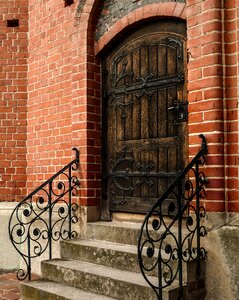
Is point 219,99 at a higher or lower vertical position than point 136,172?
higher

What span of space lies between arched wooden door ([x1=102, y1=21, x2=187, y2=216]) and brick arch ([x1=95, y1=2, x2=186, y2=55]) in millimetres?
157

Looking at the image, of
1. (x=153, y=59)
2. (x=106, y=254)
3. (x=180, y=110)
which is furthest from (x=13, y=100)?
(x=106, y=254)

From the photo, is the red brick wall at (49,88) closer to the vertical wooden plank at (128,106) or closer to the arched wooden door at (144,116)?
the arched wooden door at (144,116)

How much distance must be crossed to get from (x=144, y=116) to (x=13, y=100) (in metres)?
2.47

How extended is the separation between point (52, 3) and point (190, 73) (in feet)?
9.40

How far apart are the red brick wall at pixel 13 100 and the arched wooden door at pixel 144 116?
1.63 meters

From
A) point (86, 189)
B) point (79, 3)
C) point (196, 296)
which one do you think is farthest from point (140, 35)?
point (196, 296)

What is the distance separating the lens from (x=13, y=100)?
6.40 metres

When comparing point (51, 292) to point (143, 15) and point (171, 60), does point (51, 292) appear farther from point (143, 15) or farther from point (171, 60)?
point (143, 15)

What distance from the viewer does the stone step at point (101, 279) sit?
3.65 metres

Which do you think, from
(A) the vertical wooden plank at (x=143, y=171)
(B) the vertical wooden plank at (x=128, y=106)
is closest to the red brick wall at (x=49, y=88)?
(B) the vertical wooden plank at (x=128, y=106)

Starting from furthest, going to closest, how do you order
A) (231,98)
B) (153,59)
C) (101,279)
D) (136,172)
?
1. (136,172)
2. (153,59)
3. (101,279)
4. (231,98)

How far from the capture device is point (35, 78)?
6227mm

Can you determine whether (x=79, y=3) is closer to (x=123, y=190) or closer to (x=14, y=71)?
(x=14, y=71)
